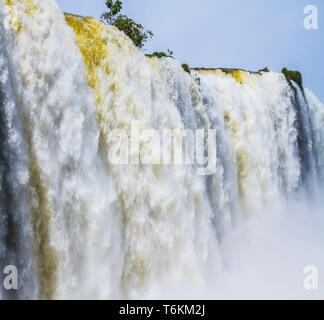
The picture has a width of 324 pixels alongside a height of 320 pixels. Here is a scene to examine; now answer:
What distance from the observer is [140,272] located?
7.20m

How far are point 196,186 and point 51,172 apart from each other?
3.66m

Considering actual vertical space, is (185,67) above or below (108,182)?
above

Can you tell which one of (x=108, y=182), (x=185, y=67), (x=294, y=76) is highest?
(x=294, y=76)

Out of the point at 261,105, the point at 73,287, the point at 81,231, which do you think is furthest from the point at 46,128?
the point at 261,105

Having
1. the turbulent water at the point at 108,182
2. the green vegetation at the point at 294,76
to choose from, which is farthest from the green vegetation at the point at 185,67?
the green vegetation at the point at 294,76

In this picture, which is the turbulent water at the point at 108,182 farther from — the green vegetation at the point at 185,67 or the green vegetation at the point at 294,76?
the green vegetation at the point at 294,76

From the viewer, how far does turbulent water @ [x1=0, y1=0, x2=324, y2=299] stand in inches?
214

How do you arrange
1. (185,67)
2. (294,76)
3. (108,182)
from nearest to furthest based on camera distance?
(108,182), (185,67), (294,76)

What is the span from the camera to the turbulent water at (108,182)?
5441mm

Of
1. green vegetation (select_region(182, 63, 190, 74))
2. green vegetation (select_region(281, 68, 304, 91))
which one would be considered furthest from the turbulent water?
green vegetation (select_region(281, 68, 304, 91))

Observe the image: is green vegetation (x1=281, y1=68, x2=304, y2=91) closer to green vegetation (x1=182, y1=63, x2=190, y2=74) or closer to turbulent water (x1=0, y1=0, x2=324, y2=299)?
turbulent water (x1=0, y1=0, x2=324, y2=299)

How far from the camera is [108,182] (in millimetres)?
6762

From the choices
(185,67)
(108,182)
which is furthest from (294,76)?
(108,182)

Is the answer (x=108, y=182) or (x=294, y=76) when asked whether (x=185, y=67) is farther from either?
(x=294, y=76)
